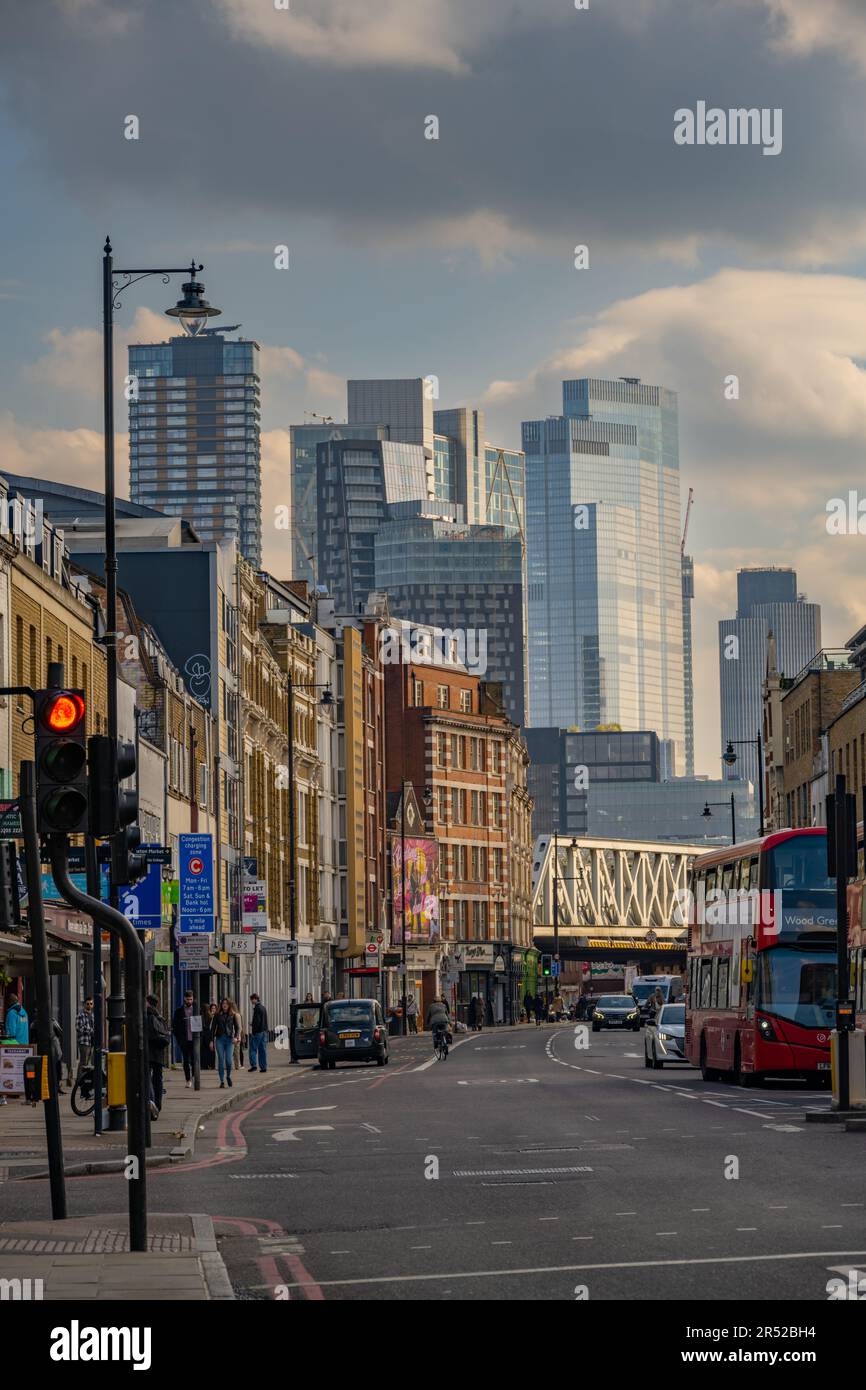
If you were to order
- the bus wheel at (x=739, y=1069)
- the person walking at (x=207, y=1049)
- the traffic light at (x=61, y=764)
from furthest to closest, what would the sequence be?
the person walking at (x=207, y=1049)
the bus wheel at (x=739, y=1069)
the traffic light at (x=61, y=764)

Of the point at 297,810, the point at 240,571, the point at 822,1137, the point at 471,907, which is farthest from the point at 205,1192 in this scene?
the point at 471,907

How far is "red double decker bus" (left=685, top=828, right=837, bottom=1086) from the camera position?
131 feet

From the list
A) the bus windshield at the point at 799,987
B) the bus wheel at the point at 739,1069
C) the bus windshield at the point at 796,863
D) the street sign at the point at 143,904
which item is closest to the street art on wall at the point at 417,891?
the bus wheel at the point at 739,1069

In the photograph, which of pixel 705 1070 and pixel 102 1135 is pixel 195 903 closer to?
pixel 705 1070

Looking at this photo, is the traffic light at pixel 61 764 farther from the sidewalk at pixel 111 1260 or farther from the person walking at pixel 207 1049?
the person walking at pixel 207 1049

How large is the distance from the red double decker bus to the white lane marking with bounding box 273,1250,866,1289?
24.9 meters

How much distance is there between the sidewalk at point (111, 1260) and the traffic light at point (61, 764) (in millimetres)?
2813

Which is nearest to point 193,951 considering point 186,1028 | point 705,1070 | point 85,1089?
point 186,1028

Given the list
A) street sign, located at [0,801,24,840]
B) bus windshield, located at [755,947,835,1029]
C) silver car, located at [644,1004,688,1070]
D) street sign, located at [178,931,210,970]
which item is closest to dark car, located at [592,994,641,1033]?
silver car, located at [644,1004,688,1070]

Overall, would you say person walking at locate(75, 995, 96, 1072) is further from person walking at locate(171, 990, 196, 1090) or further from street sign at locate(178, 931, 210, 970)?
street sign at locate(178, 931, 210, 970)

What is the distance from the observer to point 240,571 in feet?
286

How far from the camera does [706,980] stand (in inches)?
1802

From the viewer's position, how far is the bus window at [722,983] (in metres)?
43.2
